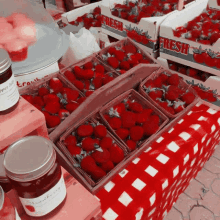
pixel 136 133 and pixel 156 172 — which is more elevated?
pixel 136 133

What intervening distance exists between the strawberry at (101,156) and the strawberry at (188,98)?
66 centimetres

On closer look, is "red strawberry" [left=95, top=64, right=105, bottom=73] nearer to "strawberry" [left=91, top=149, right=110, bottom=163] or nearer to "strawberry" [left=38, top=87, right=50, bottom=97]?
"strawberry" [left=38, top=87, right=50, bottom=97]

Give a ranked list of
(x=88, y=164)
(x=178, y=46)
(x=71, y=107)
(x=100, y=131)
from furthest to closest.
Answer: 1. (x=178, y=46)
2. (x=71, y=107)
3. (x=100, y=131)
4. (x=88, y=164)

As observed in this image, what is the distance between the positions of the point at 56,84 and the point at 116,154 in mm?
549

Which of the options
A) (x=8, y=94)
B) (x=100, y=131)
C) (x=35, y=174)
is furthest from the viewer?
(x=100, y=131)

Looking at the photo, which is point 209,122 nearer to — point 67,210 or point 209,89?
point 209,89

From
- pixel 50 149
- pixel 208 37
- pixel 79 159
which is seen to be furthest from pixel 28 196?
pixel 208 37

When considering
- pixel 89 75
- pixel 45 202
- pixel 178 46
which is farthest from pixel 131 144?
pixel 178 46

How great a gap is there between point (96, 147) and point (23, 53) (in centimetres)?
57

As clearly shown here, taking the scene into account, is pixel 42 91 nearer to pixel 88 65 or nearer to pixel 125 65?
pixel 88 65

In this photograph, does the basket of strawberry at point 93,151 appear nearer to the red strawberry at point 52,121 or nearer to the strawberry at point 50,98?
the red strawberry at point 52,121

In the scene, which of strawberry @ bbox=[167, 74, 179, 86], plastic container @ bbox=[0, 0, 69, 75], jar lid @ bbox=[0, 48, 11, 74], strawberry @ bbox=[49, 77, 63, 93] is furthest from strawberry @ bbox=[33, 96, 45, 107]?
strawberry @ bbox=[167, 74, 179, 86]

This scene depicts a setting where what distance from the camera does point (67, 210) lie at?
2.09 feet

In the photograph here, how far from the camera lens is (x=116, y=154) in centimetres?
109
